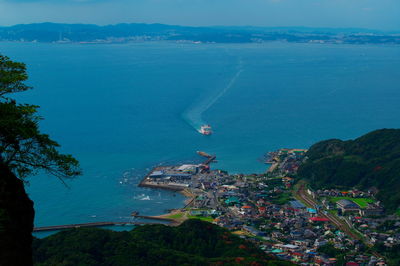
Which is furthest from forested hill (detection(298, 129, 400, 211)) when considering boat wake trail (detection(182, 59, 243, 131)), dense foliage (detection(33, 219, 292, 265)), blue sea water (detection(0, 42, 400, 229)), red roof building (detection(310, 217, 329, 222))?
boat wake trail (detection(182, 59, 243, 131))

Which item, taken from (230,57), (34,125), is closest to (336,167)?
(34,125)

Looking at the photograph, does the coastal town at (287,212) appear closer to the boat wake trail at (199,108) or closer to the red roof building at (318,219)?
the red roof building at (318,219)

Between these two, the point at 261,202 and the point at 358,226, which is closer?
the point at 358,226

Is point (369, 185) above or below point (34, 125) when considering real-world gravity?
below

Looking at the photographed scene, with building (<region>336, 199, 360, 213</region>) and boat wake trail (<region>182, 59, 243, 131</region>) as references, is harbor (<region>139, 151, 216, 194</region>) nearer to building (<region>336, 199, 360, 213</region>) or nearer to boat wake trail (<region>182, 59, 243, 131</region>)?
building (<region>336, 199, 360, 213</region>)

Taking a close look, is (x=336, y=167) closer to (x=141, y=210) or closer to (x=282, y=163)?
(x=282, y=163)

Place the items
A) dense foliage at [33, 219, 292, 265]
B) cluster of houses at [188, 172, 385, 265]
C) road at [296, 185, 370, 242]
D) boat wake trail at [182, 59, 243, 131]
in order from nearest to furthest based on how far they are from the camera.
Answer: dense foliage at [33, 219, 292, 265] → cluster of houses at [188, 172, 385, 265] → road at [296, 185, 370, 242] → boat wake trail at [182, 59, 243, 131]

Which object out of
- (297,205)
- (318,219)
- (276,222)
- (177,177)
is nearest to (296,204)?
(297,205)

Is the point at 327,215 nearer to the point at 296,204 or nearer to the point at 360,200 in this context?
the point at 296,204
